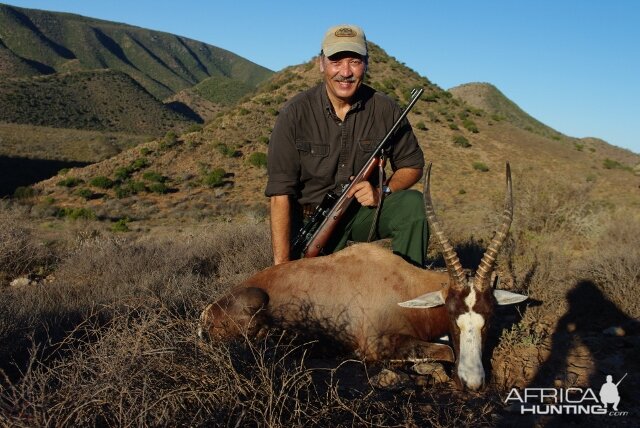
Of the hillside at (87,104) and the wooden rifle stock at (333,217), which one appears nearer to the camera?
the wooden rifle stock at (333,217)

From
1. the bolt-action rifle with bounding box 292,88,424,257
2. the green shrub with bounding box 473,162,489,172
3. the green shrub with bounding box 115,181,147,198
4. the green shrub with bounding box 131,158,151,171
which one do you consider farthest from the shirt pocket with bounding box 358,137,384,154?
the green shrub with bounding box 131,158,151,171

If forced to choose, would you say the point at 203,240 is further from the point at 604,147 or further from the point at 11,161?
Result: the point at 604,147

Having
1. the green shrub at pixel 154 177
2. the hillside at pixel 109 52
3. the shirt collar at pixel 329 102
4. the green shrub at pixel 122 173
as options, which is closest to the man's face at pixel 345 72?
the shirt collar at pixel 329 102

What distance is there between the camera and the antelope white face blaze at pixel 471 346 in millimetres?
3342

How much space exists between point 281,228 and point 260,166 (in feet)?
62.5

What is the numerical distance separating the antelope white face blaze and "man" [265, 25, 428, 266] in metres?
1.19

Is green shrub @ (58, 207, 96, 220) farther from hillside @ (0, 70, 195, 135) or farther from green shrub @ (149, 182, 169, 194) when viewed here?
hillside @ (0, 70, 195, 135)

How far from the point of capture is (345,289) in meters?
4.25

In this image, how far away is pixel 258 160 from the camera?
2369 cm

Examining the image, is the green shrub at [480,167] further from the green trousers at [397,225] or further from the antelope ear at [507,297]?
the antelope ear at [507,297]

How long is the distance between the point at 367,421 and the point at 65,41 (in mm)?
123966

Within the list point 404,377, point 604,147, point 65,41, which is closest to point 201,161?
point 404,377

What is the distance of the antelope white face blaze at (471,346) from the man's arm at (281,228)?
187 centimetres

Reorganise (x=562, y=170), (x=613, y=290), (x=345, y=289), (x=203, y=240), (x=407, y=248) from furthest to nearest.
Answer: (x=562, y=170)
(x=203, y=240)
(x=613, y=290)
(x=407, y=248)
(x=345, y=289)
